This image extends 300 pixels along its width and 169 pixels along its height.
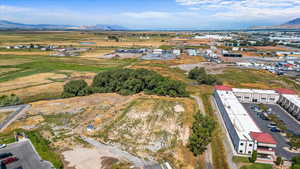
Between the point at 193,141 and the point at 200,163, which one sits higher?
the point at 193,141

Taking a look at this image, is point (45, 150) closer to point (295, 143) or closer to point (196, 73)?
point (295, 143)

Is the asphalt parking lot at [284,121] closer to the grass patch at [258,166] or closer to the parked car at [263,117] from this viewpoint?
the parked car at [263,117]

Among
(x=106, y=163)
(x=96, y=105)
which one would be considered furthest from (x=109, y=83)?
(x=106, y=163)

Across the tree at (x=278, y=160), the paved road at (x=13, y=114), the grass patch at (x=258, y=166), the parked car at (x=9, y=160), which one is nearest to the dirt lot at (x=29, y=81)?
the paved road at (x=13, y=114)

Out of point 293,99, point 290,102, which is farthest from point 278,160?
point 293,99

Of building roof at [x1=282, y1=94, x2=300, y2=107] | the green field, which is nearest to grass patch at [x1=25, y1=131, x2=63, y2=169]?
building roof at [x1=282, y1=94, x2=300, y2=107]

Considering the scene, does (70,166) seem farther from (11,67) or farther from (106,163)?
(11,67)

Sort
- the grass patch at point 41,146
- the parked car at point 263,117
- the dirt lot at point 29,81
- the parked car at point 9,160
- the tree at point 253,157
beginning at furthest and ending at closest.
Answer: the dirt lot at point 29,81 → the parked car at point 263,117 → the tree at point 253,157 → the grass patch at point 41,146 → the parked car at point 9,160
